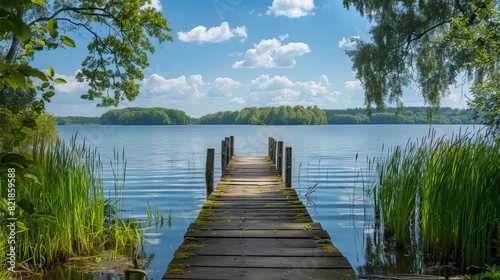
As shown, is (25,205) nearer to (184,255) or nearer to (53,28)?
(53,28)

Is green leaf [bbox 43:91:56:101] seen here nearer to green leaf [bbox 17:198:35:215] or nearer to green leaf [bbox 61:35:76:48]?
green leaf [bbox 61:35:76:48]

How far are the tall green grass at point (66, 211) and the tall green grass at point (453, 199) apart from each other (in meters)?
4.13

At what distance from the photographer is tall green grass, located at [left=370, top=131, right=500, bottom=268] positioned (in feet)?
16.9

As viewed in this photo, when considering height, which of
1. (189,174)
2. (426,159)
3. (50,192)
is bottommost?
(189,174)

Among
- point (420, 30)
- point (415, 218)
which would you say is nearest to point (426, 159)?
point (415, 218)

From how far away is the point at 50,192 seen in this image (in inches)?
231

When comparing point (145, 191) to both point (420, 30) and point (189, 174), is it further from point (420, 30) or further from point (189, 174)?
point (420, 30)

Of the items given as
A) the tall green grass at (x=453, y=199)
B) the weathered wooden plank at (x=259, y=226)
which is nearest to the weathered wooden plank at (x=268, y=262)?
the weathered wooden plank at (x=259, y=226)

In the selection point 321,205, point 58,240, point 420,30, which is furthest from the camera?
point 420,30

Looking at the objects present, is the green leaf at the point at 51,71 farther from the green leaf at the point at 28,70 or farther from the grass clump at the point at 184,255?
the grass clump at the point at 184,255

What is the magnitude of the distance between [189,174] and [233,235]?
15326mm

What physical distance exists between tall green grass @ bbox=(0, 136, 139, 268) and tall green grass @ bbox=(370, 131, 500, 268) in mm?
4133

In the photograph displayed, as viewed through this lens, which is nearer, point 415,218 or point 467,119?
point 415,218

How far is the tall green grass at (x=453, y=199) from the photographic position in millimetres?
5141
